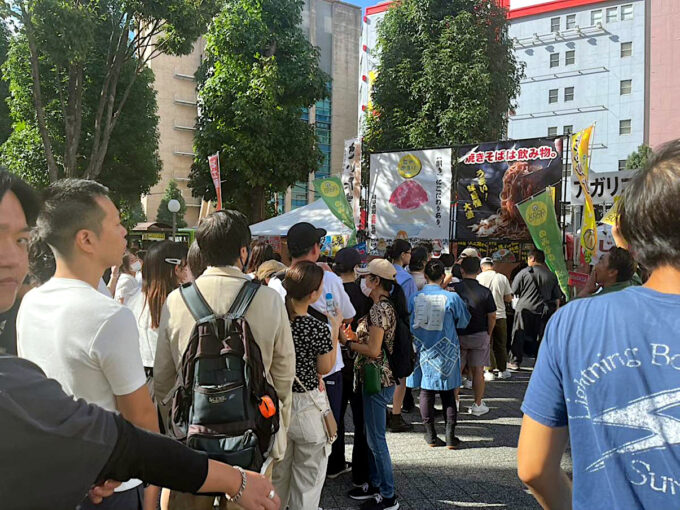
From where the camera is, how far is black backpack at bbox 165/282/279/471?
2316 mm

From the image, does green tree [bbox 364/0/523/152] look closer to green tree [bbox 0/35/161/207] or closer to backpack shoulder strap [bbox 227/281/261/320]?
green tree [bbox 0/35/161/207]

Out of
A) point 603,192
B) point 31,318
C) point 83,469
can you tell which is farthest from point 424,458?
point 603,192

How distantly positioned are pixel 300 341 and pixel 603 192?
35.4ft

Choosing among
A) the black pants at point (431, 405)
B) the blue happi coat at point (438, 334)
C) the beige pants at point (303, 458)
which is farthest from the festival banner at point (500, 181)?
the beige pants at point (303, 458)

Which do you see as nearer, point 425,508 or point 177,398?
point 177,398

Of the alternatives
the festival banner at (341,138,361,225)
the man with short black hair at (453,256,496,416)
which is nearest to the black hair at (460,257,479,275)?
the man with short black hair at (453,256,496,416)

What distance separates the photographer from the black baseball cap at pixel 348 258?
4.78 metres

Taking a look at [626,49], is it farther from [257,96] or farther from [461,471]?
[461,471]

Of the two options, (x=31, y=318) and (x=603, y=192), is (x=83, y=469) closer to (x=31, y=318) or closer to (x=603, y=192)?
(x=31, y=318)

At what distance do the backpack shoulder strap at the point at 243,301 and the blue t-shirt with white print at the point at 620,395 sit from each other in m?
1.43

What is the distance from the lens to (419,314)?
548 centimetres

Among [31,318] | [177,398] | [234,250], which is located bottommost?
[177,398]

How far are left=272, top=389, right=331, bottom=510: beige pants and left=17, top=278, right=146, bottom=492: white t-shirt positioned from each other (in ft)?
4.79

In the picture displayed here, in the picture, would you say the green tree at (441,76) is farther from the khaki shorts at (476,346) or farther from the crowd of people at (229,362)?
the crowd of people at (229,362)
